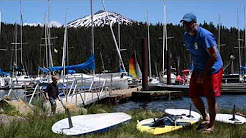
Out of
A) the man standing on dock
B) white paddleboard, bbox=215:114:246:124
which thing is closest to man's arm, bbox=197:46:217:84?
the man standing on dock

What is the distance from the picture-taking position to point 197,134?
16.9 feet

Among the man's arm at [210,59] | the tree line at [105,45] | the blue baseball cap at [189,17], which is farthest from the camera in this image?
the tree line at [105,45]

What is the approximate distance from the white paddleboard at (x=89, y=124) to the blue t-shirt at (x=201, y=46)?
1.63m

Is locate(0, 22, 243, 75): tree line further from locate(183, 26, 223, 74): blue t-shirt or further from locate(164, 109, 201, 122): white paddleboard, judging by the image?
locate(183, 26, 223, 74): blue t-shirt

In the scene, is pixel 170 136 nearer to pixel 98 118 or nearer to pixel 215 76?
pixel 215 76

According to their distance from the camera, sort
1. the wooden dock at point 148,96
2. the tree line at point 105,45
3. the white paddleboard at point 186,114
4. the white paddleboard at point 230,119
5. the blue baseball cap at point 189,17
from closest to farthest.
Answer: the blue baseball cap at point 189,17, the white paddleboard at point 230,119, the white paddleboard at point 186,114, the wooden dock at point 148,96, the tree line at point 105,45

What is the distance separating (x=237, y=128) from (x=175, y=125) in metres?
0.96

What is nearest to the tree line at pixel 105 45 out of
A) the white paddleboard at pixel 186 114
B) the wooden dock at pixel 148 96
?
the wooden dock at pixel 148 96

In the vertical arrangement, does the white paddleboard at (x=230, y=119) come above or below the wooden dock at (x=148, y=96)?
above

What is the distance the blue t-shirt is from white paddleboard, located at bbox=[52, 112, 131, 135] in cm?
163

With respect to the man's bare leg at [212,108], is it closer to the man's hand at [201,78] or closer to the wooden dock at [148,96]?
the man's hand at [201,78]

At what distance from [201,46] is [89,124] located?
2203mm

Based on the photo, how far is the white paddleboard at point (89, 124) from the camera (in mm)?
5387

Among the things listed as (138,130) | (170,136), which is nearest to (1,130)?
(138,130)
